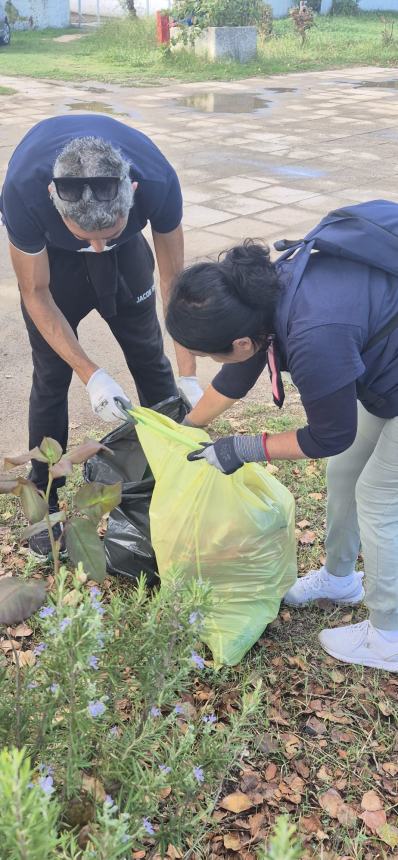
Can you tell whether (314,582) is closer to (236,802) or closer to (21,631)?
(236,802)

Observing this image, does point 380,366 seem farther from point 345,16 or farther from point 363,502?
point 345,16

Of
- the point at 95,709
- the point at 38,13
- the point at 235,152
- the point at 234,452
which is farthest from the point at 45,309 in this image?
the point at 38,13

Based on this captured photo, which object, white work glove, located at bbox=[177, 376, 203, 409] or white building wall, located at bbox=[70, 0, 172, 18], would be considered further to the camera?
white building wall, located at bbox=[70, 0, 172, 18]

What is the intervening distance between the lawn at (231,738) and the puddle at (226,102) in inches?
374

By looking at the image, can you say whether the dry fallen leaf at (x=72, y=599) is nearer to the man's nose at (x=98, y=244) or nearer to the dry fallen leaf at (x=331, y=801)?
the dry fallen leaf at (x=331, y=801)

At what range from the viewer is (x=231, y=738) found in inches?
58.2

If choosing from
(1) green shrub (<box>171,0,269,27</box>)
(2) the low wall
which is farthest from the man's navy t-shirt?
(2) the low wall

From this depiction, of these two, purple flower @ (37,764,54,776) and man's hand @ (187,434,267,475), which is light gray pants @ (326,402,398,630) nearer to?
man's hand @ (187,434,267,475)

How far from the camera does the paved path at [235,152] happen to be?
4668 mm

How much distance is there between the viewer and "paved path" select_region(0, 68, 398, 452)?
467cm

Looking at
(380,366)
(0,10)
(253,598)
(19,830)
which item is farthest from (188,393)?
(0,10)

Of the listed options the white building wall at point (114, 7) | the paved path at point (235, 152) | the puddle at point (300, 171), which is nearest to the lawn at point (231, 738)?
the paved path at point (235, 152)

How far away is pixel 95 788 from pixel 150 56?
17.1 metres

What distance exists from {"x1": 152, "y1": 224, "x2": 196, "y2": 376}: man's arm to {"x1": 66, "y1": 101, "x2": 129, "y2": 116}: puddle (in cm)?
885
